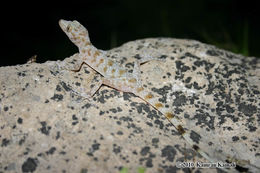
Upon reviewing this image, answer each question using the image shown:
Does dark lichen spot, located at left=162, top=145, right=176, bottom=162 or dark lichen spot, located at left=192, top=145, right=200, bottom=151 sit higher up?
dark lichen spot, located at left=192, top=145, right=200, bottom=151

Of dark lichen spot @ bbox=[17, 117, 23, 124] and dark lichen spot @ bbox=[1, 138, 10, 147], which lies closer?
dark lichen spot @ bbox=[1, 138, 10, 147]

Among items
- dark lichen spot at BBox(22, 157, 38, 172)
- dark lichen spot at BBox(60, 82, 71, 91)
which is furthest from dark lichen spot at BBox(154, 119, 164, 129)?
dark lichen spot at BBox(22, 157, 38, 172)

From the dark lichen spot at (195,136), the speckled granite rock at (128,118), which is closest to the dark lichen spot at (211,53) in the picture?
the speckled granite rock at (128,118)

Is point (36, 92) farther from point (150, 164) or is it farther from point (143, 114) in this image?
point (150, 164)

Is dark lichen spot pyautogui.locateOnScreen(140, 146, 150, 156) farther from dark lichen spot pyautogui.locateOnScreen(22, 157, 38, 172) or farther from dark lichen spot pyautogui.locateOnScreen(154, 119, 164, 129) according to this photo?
dark lichen spot pyautogui.locateOnScreen(22, 157, 38, 172)

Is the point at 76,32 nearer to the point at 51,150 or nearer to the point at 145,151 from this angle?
the point at 51,150

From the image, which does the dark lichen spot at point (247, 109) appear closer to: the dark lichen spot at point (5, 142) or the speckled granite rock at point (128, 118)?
the speckled granite rock at point (128, 118)

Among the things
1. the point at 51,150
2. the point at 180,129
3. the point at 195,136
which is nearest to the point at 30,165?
the point at 51,150

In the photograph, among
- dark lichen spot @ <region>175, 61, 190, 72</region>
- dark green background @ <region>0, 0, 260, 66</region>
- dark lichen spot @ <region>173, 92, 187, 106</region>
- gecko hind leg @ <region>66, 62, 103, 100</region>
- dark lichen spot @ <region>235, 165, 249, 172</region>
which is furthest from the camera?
dark green background @ <region>0, 0, 260, 66</region>
